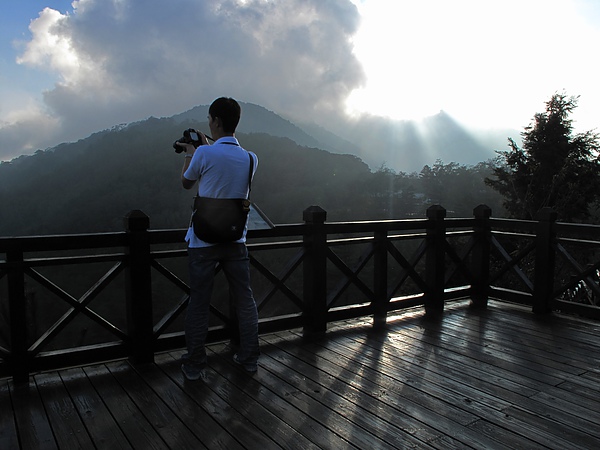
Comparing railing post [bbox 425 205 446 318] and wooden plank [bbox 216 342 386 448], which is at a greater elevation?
railing post [bbox 425 205 446 318]

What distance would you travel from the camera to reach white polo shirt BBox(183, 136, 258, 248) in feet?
8.78

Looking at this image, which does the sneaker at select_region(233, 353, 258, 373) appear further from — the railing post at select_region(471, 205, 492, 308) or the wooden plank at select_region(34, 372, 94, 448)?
the railing post at select_region(471, 205, 492, 308)

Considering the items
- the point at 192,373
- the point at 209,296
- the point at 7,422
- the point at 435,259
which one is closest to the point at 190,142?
the point at 209,296

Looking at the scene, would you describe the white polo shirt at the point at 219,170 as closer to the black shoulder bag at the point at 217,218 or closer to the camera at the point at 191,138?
the black shoulder bag at the point at 217,218

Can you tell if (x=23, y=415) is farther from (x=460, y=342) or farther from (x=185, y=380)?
(x=460, y=342)

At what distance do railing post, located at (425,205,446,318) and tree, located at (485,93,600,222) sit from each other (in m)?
17.2

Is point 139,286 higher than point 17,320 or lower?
higher

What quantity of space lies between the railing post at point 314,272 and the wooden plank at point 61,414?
197 cm

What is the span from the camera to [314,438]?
2164mm

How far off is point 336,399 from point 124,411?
4.05ft

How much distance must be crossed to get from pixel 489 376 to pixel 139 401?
232 centimetres

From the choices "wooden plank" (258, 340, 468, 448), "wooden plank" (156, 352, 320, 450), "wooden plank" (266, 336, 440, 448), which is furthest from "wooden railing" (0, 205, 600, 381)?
"wooden plank" (258, 340, 468, 448)

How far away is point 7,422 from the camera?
7.63 feet

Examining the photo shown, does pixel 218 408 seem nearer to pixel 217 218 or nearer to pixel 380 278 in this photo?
pixel 217 218
